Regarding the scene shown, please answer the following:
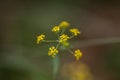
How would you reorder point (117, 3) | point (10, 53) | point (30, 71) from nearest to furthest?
point (30, 71), point (10, 53), point (117, 3)

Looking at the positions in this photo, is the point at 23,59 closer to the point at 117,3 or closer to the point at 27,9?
the point at 27,9

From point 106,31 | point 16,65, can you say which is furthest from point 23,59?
point 106,31

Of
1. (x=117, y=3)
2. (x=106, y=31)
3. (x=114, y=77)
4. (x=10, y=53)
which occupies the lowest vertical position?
(x=114, y=77)

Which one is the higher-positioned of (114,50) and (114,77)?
(114,50)

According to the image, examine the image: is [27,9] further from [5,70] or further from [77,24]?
[5,70]

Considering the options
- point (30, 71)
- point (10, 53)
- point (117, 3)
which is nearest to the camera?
point (30, 71)

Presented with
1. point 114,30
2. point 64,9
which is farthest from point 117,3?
point 64,9

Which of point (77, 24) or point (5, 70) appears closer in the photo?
point (5, 70)
